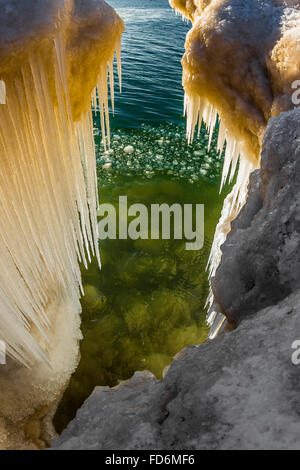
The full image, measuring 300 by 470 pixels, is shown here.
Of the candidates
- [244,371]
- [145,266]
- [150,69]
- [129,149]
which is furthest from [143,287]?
[150,69]

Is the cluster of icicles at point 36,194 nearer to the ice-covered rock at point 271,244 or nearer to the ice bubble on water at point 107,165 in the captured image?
the ice-covered rock at point 271,244

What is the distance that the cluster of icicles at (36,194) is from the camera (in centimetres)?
224

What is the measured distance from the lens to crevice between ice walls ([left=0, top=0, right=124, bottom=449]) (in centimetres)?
209

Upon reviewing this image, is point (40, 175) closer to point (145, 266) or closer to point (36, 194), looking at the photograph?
point (36, 194)

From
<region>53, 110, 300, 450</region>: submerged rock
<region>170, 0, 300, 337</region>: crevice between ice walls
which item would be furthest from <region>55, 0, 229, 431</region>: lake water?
<region>53, 110, 300, 450</region>: submerged rock

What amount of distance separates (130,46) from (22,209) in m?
12.8

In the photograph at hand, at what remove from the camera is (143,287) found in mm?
4660

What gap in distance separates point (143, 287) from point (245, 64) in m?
2.85

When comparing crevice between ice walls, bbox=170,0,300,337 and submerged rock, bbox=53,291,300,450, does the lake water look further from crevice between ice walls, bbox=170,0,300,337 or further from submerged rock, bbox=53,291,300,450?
submerged rock, bbox=53,291,300,450

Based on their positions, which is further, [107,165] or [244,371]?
[107,165]

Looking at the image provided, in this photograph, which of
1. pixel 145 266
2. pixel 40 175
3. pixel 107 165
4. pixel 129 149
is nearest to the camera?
pixel 40 175

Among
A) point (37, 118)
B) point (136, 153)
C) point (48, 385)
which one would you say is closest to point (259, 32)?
point (37, 118)

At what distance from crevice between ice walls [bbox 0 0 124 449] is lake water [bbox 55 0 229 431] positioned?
17.4 inches
